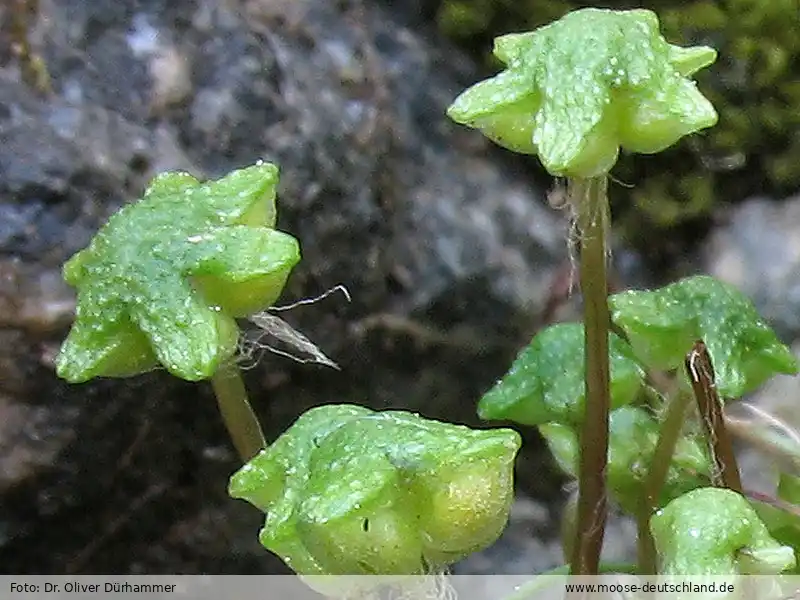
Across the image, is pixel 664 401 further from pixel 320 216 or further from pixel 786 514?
pixel 320 216

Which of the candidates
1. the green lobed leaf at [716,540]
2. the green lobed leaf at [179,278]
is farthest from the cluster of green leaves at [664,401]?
the green lobed leaf at [179,278]

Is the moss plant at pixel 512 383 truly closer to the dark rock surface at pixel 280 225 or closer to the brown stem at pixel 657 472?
the brown stem at pixel 657 472

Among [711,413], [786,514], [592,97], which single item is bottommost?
[786,514]

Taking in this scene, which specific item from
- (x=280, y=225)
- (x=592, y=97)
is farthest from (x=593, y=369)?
(x=280, y=225)

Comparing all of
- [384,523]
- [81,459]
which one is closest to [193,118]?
[81,459]

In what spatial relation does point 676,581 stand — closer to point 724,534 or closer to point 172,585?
point 724,534

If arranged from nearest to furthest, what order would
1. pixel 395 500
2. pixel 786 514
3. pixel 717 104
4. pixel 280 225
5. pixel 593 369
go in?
pixel 395 500, pixel 593 369, pixel 786 514, pixel 280 225, pixel 717 104

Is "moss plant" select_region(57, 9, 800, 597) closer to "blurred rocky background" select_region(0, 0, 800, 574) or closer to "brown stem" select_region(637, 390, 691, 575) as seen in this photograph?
"brown stem" select_region(637, 390, 691, 575)
